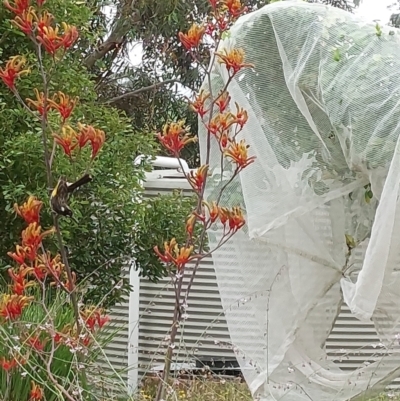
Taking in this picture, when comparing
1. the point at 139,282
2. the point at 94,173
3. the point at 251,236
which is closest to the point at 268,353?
the point at 251,236

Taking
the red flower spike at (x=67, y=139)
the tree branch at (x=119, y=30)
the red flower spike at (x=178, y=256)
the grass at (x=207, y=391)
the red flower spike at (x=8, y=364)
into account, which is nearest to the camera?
the red flower spike at (x=67, y=139)

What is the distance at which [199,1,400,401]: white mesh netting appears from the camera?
1.79 meters

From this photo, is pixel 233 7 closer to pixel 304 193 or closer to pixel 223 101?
pixel 223 101

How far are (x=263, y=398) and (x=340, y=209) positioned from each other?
56 cm

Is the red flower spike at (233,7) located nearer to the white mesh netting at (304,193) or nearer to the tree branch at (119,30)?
the white mesh netting at (304,193)

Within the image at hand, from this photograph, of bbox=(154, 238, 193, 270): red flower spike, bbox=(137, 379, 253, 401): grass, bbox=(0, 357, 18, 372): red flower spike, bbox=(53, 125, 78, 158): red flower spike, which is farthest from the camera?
bbox=(137, 379, 253, 401): grass

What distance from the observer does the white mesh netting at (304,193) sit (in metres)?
1.79

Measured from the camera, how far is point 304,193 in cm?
191

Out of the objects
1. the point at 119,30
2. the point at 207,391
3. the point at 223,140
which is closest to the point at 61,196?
the point at 223,140

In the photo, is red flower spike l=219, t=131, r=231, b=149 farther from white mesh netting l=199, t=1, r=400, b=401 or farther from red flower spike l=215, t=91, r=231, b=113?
white mesh netting l=199, t=1, r=400, b=401

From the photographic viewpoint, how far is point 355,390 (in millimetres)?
1918

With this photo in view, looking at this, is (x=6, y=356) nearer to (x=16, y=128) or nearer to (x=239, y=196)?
(x=239, y=196)

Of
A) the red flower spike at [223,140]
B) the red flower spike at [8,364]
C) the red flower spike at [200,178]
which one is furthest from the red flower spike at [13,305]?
the red flower spike at [223,140]

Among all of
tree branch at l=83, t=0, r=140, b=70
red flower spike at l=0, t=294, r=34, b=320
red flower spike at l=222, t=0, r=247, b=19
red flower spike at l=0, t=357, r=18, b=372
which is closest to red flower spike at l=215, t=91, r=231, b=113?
red flower spike at l=222, t=0, r=247, b=19
